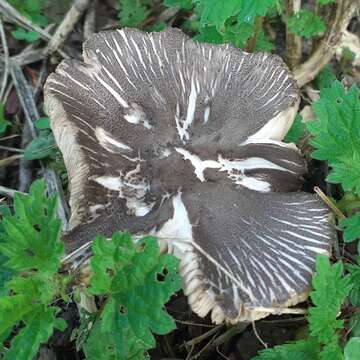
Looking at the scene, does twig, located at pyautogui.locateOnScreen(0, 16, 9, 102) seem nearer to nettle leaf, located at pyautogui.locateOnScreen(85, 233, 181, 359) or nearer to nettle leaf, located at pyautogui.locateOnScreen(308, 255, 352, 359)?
nettle leaf, located at pyautogui.locateOnScreen(85, 233, 181, 359)

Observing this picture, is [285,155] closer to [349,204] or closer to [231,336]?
[349,204]

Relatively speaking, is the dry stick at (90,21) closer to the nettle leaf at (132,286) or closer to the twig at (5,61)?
the twig at (5,61)

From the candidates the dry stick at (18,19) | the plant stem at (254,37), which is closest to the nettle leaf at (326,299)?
the plant stem at (254,37)

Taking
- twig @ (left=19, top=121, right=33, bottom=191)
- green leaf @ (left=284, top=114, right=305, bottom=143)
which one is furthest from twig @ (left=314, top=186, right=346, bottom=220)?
twig @ (left=19, top=121, right=33, bottom=191)

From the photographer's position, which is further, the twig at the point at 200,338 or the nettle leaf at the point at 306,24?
the nettle leaf at the point at 306,24

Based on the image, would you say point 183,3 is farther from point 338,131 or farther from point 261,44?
point 338,131

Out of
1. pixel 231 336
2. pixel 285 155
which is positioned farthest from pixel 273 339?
pixel 285 155

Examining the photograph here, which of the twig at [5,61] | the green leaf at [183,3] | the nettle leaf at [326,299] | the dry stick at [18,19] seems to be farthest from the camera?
the dry stick at [18,19]
